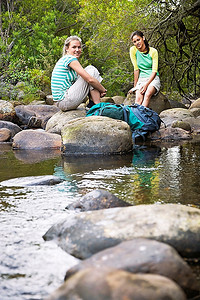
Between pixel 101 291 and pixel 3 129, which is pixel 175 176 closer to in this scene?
pixel 101 291

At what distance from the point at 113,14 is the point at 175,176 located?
863 cm

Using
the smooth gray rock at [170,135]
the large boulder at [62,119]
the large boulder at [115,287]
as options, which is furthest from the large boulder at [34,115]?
the large boulder at [115,287]

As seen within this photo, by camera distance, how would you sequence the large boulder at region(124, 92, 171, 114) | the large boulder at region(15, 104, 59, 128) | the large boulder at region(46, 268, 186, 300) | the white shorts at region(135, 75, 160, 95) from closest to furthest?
the large boulder at region(46, 268, 186, 300) → the white shorts at region(135, 75, 160, 95) → the large boulder at region(15, 104, 59, 128) → the large boulder at region(124, 92, 171, 114)

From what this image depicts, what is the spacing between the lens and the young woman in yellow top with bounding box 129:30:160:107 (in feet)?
29.1

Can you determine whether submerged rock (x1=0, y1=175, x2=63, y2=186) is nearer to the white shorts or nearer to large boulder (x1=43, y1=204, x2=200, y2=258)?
large boulder (x1=43, y1=204, x2=200, y2=258)

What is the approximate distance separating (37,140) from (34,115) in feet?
Result: 14.2

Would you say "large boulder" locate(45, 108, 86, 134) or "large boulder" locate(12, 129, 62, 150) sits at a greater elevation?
"large boulder" locate(45, 108, 86, 134)

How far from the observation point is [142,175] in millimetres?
4695

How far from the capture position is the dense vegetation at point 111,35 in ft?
36.8

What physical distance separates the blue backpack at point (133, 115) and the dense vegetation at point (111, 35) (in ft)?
11.7

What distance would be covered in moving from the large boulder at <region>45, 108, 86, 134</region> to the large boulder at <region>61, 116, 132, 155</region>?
4.68 ft

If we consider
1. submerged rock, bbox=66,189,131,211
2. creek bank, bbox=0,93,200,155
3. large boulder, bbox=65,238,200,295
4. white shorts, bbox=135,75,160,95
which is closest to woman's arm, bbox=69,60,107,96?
creek bank, bbox=0,93,200,155

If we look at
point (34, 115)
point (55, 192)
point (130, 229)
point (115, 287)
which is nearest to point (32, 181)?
point (55, 192)

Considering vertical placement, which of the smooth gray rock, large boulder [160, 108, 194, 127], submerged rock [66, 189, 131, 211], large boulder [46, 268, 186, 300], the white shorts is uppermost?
the white shorts
